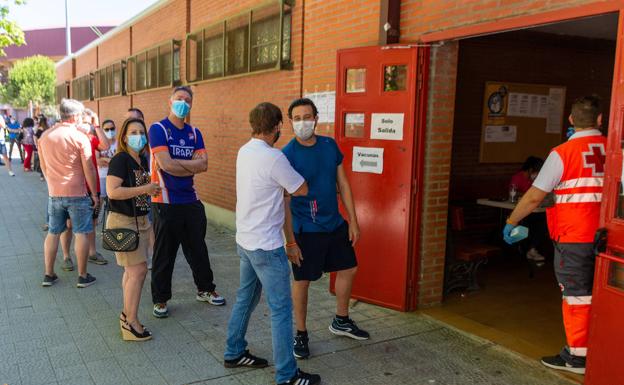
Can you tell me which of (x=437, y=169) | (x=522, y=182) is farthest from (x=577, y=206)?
(x=522, y=182)

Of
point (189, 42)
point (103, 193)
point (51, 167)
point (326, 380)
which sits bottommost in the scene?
point (326, 380)

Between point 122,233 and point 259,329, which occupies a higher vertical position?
point 122,233

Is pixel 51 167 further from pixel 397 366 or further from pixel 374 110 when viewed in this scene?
pixel 397 366

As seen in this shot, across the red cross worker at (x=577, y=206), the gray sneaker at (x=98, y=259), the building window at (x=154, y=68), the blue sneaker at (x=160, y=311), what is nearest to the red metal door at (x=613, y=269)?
the red cross worker at (x=577, y=206)

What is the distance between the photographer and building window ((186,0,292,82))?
719 centimetres

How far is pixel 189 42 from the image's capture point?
10.3m

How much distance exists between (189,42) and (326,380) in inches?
323

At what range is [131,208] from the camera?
423 centimetres

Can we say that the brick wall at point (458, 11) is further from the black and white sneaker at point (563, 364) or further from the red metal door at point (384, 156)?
the black and white sneaker at point (563, 364)

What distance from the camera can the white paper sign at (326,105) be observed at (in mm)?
6035

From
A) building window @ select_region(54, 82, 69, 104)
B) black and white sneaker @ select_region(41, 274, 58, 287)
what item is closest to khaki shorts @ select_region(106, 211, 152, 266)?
black and white sneaker @ select_region(41, 274, 58, 287)

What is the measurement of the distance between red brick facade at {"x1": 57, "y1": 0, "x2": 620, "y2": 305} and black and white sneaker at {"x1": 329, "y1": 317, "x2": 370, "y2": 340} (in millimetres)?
975

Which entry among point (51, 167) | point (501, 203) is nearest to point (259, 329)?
point (51, 167)

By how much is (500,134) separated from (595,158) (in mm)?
4205
